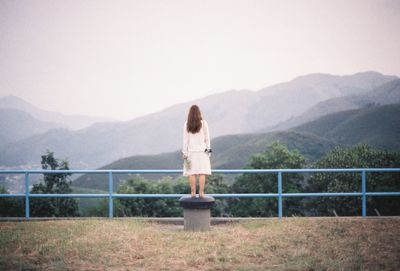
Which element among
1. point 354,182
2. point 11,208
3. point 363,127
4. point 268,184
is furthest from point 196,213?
point 363,127

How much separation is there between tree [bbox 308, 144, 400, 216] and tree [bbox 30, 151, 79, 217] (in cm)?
2031

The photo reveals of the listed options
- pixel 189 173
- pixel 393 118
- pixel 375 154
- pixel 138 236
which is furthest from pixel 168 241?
pixel 393 118

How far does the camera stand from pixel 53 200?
1334 inches

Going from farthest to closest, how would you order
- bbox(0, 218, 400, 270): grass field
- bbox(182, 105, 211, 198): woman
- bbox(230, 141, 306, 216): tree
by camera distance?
1. bbox(230, 141, 306, 216): tree
2. bbox(182, 105, 211, 198): woman
3. bbox(0, 218, 400, 270): grass field

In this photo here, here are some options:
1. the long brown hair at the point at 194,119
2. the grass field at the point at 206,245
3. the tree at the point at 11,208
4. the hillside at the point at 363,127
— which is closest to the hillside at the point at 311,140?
the hillside at the point at 363,127

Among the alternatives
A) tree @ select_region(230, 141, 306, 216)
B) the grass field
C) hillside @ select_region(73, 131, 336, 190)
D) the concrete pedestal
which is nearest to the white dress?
the concrete pedestal

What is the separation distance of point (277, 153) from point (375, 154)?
8.47m

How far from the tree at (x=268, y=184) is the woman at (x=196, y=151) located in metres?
25.1

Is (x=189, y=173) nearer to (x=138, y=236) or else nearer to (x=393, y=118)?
(x=138, y=236)

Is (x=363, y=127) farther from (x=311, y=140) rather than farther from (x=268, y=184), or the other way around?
(x=268, y=184)

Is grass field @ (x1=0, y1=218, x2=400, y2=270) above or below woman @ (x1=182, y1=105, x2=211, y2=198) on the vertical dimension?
below

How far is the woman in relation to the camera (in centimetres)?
807

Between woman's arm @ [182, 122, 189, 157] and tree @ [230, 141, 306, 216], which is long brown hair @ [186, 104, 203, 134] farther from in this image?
tree @ [230, 141, 306, 216]

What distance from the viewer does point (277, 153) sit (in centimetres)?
3734
